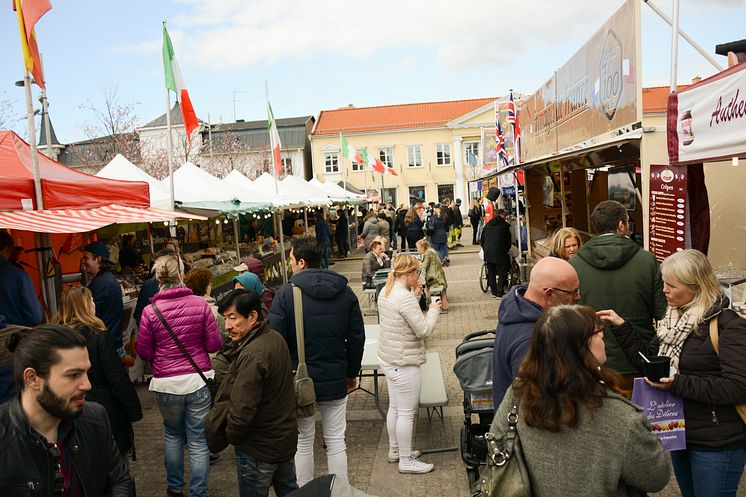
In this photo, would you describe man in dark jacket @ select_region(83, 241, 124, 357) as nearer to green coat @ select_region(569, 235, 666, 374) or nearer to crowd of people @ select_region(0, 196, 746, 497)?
crowd of people @ select_region(0, 196, 746, 497)

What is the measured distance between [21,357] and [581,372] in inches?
74.8

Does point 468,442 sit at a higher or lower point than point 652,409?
lower

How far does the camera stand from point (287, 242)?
64.1ft

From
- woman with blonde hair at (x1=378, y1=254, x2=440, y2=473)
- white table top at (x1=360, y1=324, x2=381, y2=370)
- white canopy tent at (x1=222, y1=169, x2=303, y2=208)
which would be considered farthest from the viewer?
white canopy tent at (x1=222, y1=169, x2=303, y2=208)

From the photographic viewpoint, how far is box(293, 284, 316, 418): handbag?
13.2 feet

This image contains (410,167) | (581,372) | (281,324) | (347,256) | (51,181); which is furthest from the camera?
(410,167)

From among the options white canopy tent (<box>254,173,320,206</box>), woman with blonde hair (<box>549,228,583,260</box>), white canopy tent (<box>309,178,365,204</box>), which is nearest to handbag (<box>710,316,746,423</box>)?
woman with blonde hair (<box>549,228,583,260</box>)

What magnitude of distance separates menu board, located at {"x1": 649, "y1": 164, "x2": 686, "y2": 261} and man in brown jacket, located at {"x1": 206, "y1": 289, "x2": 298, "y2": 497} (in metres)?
3.50

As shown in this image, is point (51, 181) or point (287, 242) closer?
point (51, 181)

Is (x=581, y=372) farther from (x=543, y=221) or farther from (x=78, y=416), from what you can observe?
(x=543, y=221)

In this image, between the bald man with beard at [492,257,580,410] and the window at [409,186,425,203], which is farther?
the window at [409,186,425,203]

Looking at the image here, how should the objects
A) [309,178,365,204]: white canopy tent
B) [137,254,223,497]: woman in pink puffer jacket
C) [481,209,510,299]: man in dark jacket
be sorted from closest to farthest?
[137,254,223,497]: woman in pink puffer jacket < [481,209,510,299]: man in dark jacket < [309,178,365,204]: white canopy tent

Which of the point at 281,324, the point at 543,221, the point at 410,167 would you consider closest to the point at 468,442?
the point at 281,324

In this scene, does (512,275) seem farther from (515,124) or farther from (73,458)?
(73,458)
